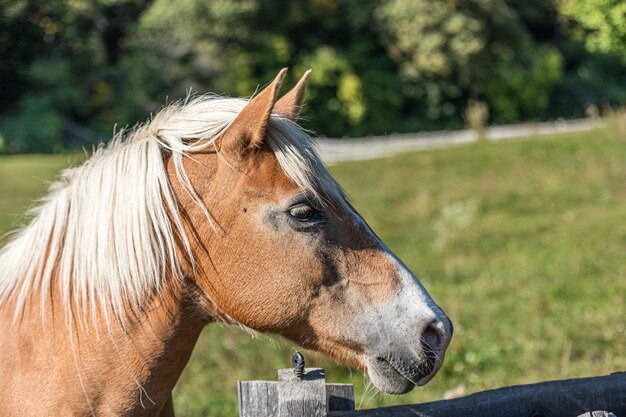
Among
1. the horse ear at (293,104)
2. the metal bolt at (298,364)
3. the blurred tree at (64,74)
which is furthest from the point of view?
the blurred tree at (64,74)

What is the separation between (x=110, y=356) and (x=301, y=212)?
0.70m

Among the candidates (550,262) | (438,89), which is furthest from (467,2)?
(550,262)

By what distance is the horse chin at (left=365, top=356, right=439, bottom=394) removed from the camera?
224cm

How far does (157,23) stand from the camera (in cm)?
2581

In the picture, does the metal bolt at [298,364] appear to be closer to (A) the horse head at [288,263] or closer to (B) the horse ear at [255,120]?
(A) the horse head at [288,263]

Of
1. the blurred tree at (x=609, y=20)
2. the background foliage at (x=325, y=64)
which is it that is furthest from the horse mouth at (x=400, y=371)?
the background foliage at (x=325, y=64)

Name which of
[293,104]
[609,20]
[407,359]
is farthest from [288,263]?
[609,20]

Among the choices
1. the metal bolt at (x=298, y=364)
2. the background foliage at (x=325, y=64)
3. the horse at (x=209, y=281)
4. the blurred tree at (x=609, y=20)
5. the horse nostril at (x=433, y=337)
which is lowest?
the background foliage at (x=325, y=64)

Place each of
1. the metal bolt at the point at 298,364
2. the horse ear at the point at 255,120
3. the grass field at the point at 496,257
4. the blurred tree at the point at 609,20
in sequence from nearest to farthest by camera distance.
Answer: the horse ear at the point at 255,120 → the metal bolt at the point at 298,364 → the grass field at the point at 496,257 → the blurred tree at the point at 609,20

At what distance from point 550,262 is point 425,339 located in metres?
8.15

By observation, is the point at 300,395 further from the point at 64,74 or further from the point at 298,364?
the point at 64,74

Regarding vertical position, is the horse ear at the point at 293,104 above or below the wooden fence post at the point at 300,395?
above

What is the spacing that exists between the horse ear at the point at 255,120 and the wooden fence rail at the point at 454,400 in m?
0.71

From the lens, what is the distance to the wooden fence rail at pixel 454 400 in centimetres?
239
